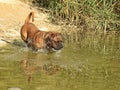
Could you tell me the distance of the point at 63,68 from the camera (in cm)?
959

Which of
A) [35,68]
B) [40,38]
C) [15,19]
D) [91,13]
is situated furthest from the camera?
[15,19]

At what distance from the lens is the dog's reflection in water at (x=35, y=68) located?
922 centimetres

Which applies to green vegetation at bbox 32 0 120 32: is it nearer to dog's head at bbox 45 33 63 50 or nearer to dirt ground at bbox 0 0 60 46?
dirt ground at bbox 0 0 60 46

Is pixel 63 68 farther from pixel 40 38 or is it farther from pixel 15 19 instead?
pixel 15 19

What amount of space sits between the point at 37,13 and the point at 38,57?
18.7 ft

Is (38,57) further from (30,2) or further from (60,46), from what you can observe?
(30,2)

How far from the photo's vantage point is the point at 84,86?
8.31 m

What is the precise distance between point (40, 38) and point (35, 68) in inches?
60.2

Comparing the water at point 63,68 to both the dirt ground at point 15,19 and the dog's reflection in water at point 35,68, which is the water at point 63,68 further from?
the dirt ground at point 15,19

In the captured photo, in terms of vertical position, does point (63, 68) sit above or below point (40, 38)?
below

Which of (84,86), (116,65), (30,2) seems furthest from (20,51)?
(30,2)

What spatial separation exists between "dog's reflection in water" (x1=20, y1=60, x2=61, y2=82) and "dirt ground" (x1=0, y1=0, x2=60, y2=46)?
295 cm

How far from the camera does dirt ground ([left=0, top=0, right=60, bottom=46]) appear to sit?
44.0 ft

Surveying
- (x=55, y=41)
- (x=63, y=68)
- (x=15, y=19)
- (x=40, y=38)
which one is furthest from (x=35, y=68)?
(x=15, y=19)
